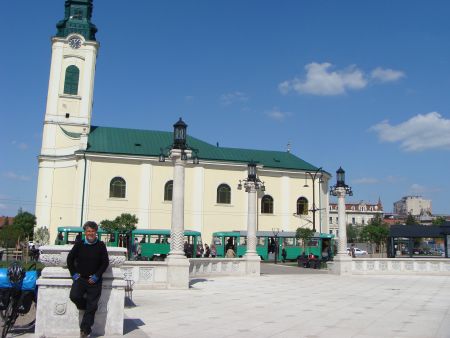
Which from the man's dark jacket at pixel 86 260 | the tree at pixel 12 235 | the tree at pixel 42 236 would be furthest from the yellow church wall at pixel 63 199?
the man's dark jacket at pixel 86 260

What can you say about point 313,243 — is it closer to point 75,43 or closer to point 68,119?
point 68,119

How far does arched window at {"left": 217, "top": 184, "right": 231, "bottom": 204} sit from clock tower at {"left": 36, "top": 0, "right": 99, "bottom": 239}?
14.6m

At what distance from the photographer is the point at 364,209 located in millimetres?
142750

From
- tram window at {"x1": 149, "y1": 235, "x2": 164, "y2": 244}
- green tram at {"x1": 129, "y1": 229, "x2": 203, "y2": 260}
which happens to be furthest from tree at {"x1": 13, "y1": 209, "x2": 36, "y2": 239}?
tram window at {"x1": 149, "y1": 235, "x2": 164, "y2": 244}

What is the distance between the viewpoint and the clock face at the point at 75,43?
51125 millimetres

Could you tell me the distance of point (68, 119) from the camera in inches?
1978

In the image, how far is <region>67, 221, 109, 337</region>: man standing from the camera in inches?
285

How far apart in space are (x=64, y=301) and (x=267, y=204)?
47.1 m

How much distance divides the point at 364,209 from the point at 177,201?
132 metres

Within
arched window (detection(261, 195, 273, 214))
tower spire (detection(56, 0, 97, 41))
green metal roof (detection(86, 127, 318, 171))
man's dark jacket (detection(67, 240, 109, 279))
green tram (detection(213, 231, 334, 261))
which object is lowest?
man's dark jacket (detection(67, 240, 109, 279))

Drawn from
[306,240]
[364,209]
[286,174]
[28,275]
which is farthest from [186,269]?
[364,209]

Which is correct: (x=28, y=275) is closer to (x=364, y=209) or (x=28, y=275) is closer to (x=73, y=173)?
(x=73, y=173)

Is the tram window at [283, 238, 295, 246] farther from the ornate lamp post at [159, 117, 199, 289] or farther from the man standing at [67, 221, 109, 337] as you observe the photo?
the man standing at [67, 221, 109, 337]

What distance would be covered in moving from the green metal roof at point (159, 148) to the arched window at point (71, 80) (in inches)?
186
